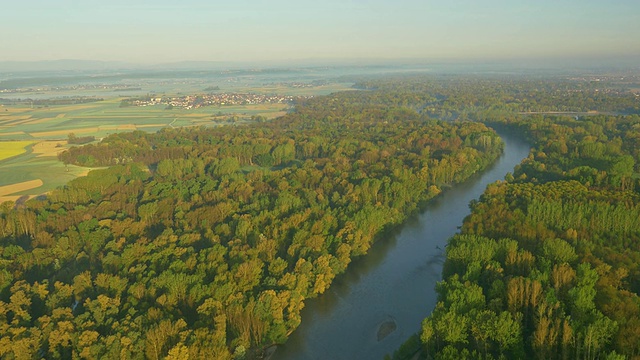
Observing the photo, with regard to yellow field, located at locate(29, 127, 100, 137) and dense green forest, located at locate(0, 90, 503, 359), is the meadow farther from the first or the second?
dense green forest, located at locate(0, 90, 503, 359)

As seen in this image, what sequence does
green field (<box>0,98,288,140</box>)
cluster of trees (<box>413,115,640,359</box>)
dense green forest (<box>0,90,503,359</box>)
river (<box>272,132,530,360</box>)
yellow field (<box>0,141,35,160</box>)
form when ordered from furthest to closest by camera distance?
green field (<box>0,98,288,140</box>) < yellow field (<box>0,141,35,160</box>) < river (<box>272,132,530,360</box>) < dense green forest (<box>0,90,503,359</box>) < cluster of trees (<box>413,115,640,359</box>)

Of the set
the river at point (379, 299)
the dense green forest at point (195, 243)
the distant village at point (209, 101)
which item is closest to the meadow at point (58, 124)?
the distant village at point (209, 101)

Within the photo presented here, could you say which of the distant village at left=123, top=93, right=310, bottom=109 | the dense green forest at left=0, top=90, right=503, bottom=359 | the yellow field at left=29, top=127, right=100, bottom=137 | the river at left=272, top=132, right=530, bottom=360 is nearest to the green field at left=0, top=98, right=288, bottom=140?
the yellow field at left=29, top=127, right=100, bottom=137

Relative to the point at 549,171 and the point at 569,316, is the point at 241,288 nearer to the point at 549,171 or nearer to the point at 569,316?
the point at 569,316

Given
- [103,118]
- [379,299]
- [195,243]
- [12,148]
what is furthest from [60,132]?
[379,299]

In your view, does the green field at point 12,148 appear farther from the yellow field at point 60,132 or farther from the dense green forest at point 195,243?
the dense green forest at point 195,243

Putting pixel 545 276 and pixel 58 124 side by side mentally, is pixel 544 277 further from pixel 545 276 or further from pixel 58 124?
pixel 58 124

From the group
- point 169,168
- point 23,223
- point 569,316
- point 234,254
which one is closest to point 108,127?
point 169,168
